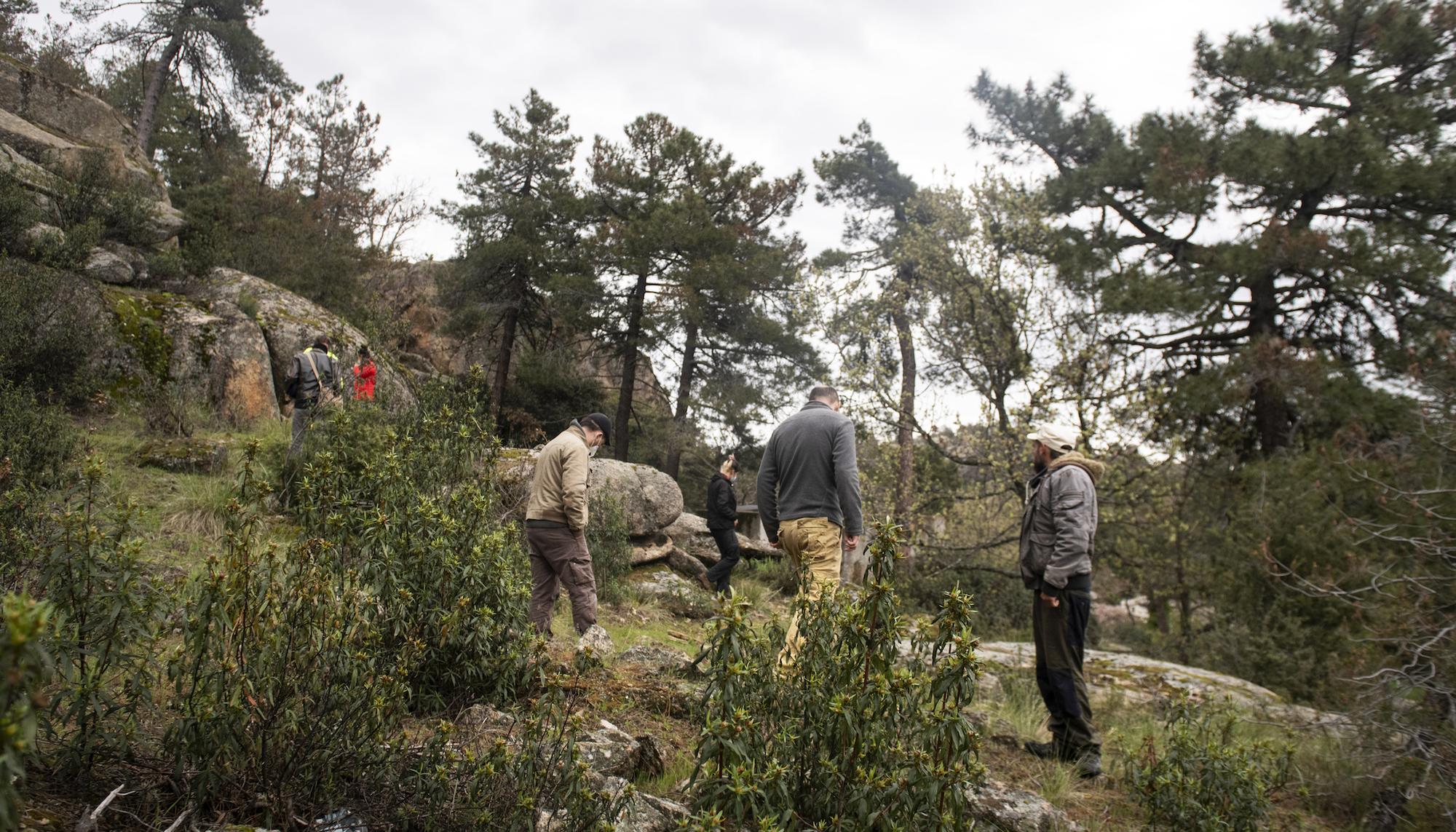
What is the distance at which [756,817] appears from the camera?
2.36 metres

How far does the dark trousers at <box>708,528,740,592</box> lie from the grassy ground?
0.78 m

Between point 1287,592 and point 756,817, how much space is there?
9.49 m

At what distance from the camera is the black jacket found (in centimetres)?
1056

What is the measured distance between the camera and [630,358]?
21.3 metres

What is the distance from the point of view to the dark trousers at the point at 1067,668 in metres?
4.87

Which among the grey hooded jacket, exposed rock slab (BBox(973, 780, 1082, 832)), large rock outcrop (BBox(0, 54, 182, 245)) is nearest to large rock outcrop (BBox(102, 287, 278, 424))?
large rock outcrop (BBox(0, 54, 182, 245))

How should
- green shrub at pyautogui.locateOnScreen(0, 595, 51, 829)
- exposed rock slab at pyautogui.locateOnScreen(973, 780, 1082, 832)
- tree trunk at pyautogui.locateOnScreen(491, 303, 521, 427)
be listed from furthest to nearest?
1. tree trunk at pyautogui.locateOnScreen(491, 303, 521, 427)
2. exposed rock slab at pyautogui.locateOnScreen(973, 780, 1082, 832)
3. green shrub at pyautogui.locateOnScreen(0, 595, 51, 829)

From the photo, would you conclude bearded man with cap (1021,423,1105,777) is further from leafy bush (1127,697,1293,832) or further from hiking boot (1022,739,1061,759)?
leafy bush (1127,697,1293,832)

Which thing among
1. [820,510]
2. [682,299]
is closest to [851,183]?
[682,299]

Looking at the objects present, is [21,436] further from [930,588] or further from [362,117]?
[362,117]

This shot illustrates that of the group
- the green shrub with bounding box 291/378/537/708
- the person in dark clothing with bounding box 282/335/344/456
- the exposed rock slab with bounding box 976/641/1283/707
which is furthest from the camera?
the person in dark clothing with bounding box 282/335/344/456

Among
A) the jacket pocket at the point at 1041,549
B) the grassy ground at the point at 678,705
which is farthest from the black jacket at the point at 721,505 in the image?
the jacket pocket at the point at 1041,549

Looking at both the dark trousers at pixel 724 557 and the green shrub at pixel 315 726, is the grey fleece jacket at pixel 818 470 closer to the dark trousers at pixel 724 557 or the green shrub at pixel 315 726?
the green shrub at pixel 315 726

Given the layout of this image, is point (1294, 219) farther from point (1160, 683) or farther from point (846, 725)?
point (846, 725)
